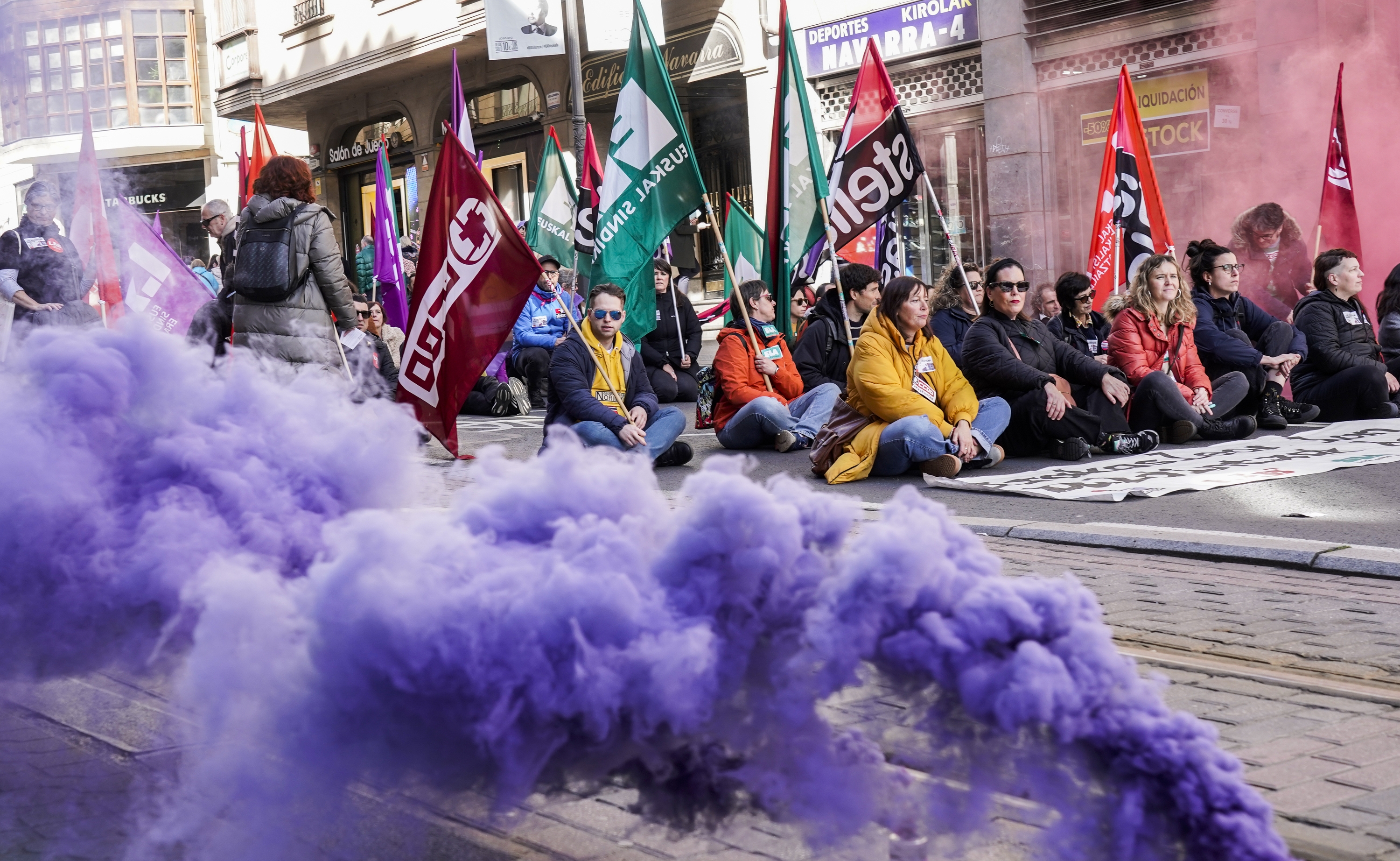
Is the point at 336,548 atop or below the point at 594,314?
below

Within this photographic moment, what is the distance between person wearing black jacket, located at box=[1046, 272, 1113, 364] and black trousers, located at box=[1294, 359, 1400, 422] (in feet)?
4.89

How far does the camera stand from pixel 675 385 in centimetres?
1293

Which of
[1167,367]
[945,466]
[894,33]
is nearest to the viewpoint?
[945,466]

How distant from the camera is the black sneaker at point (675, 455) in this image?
30.1ft

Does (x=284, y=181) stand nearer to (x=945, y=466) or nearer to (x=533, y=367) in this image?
(x=945, y=466)

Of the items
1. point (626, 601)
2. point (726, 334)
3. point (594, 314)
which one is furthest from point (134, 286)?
point (626, 601)

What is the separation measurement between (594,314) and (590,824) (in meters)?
6.03

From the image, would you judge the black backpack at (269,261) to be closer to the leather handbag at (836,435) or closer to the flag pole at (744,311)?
the leather handbag at (836,435)

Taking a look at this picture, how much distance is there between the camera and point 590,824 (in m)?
2.84

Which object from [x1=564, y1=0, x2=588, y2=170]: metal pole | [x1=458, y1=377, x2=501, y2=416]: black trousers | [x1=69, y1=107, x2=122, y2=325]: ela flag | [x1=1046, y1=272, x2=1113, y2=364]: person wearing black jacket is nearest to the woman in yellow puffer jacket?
[x1=1046, y1=272, x2=1113, y2=364]: person wearing black jacket

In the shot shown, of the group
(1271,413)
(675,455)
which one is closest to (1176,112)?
(1271,413)

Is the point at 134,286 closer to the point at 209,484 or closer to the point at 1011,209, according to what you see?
the point at 209,484

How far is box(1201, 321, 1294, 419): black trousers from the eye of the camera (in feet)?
32.2

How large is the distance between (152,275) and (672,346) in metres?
5.98
